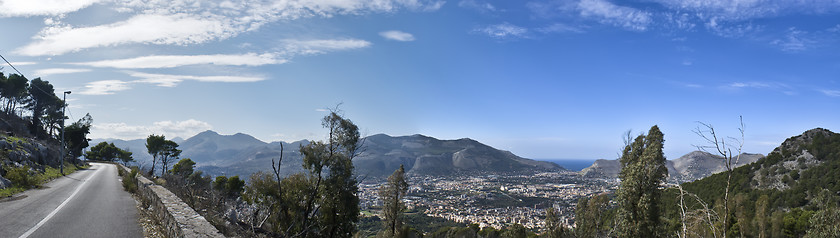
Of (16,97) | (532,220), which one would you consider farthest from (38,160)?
(532,220)

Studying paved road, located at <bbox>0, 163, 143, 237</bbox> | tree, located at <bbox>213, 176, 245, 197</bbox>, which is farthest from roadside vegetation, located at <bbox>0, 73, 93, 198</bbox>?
paved road, located at <bbox>0, 163, 143, 237</bbox>

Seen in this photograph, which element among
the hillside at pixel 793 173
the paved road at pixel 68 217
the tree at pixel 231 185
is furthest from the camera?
the hillside at pixel 793 173

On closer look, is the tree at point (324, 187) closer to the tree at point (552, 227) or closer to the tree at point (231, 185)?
the tree at point (231, 185)

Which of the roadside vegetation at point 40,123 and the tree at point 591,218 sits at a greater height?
the roadside vegetation at point 40,123

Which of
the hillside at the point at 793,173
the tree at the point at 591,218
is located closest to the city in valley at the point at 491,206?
the hillside at the point at 793,173

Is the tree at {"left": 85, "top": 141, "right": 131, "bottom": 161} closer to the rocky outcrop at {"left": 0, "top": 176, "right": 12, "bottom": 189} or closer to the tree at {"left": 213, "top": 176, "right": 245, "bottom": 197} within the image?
the tree at {"left": 213, "top": 176, "right": 245, "bottom": 197}

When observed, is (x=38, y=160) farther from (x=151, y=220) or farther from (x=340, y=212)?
(x=151, y=220)

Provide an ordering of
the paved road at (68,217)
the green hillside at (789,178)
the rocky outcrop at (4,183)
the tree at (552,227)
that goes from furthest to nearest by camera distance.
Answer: the green hillside at (789,178) < the tree at (552,227) < the rocky outcrop at (4,183) < the paved road at (68,217)

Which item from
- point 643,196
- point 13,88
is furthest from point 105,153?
point 643,196

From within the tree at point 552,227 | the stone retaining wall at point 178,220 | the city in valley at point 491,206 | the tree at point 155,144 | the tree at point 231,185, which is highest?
the tree at point 155,144
